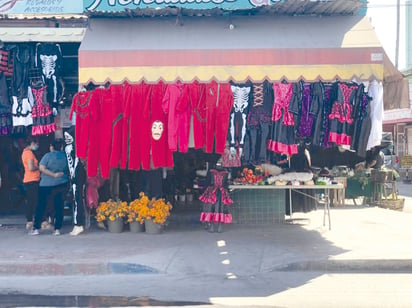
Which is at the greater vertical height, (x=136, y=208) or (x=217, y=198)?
(x=217, y=198)

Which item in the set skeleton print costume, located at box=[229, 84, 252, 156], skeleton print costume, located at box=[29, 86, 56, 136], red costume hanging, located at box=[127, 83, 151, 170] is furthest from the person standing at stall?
skeleton print costume, located at box=[229, 84, 252, 156]

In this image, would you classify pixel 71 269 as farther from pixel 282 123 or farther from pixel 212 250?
pixel 282 123

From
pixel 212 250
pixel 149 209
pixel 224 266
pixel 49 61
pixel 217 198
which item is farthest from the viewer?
pixel 217 198

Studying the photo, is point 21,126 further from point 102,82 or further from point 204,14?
point 204,14

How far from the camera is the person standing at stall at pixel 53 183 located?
12.0 m

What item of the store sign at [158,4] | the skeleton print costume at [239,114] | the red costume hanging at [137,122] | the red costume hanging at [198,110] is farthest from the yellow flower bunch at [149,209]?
the store sign at [158,4]

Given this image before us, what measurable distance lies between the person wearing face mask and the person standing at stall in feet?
0.87

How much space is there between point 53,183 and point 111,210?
1261mm

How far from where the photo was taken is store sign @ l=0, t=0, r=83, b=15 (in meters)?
13.2

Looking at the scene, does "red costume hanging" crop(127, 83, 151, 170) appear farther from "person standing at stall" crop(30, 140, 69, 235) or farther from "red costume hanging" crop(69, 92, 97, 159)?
"person standing at stall" crop(30, 140, 69, 235)

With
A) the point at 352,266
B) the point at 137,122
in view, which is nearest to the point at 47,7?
the point at 137,122

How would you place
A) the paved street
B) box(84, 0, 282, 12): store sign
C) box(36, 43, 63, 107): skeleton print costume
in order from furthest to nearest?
box(36, 43, 63, 107): skeleton print costume < box(84, 0, 282, 12): store sign < the paved street

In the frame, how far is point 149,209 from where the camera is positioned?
1211 cm

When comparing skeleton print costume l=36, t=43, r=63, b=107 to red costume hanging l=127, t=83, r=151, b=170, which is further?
skeleton print costume l=36, t=43, r=63, b=107
